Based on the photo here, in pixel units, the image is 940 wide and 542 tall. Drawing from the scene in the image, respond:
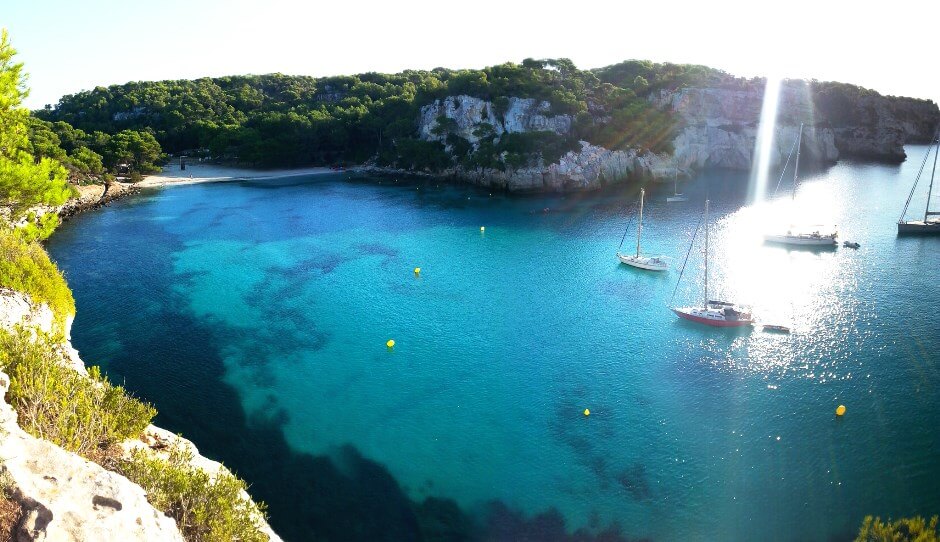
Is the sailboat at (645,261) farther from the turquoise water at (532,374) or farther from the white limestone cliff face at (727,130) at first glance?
the white limestone cliff face at (727,130)

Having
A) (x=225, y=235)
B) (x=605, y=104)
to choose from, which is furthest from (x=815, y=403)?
(x=605, y=104)

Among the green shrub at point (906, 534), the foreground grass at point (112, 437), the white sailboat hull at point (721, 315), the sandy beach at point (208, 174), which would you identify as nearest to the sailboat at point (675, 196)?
the white sailboat hull at point (721, 315)

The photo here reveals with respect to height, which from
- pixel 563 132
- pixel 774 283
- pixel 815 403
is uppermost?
pixel 563 132

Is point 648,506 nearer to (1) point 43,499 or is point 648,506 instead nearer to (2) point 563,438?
(2) point 563,438

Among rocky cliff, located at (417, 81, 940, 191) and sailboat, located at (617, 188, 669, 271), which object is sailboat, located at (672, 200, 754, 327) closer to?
sailboat, located at (617, 188, 669, 271)

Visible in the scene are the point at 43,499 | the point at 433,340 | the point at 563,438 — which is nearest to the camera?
the point at 43,499

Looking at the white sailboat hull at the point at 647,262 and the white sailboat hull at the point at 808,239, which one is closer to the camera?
the white sailboat hull at the point at 647,262

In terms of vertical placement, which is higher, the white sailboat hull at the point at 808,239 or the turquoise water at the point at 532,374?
the white sailboat hull at the point at 808,239
